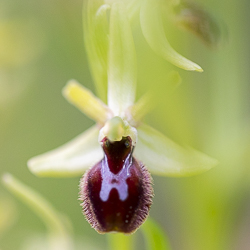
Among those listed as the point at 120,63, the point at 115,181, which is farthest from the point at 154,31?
the point at 115,181

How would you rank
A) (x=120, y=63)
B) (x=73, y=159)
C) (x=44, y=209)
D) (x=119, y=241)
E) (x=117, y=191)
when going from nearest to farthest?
(x=117, y=191), (x=120, y=63), (x=73, y=159), (x=119, y=241), (x=44, y=209)

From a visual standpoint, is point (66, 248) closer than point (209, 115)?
No

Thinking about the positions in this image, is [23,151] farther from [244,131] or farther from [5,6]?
[244,131]

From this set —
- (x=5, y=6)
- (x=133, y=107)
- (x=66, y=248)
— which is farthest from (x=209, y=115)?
(x=5, y=6)

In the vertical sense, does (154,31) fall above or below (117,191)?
above

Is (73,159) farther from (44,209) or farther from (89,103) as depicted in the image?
(44,209)

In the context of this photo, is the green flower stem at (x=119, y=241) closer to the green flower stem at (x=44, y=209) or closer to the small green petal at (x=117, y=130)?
the green flower stem at (x=44, y=209)

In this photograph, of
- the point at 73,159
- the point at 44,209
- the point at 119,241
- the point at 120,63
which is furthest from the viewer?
the point at 44,209

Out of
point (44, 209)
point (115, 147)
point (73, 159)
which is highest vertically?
point (115, 147)
